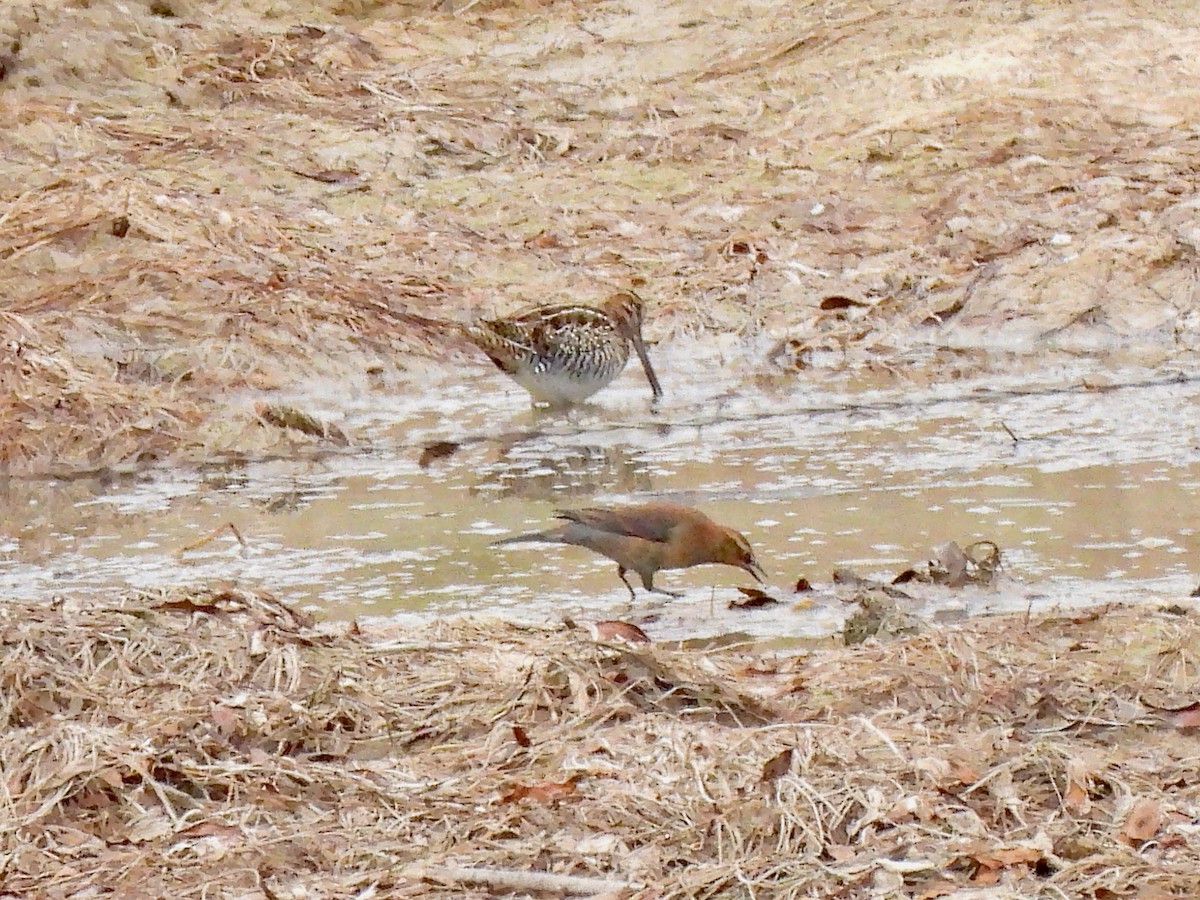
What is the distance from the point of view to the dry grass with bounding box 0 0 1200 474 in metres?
9.52

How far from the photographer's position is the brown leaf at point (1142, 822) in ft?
12.2

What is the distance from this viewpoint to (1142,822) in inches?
149

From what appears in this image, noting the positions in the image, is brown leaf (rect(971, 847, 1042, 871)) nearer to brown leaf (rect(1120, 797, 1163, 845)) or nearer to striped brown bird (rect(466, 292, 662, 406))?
brown leaf (rect(1120, 797, 1163, 845))

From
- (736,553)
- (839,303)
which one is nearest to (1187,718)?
(736,553)

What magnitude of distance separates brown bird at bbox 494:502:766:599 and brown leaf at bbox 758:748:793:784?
6.14ft

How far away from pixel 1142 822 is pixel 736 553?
2.24 metres

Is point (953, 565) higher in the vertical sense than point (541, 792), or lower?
higher

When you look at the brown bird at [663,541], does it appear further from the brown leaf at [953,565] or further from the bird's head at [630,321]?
the bird's head at [630,321]

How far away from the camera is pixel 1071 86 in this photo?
12.4 m

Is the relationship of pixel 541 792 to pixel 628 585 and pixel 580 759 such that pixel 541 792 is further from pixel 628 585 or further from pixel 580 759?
pixel 628 585

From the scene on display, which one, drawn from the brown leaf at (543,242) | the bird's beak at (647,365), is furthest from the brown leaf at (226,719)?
the brown leaf at (543,242)

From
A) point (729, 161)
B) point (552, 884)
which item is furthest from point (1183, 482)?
point (729, 161)

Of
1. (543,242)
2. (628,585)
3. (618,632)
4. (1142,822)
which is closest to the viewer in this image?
(1142,822)

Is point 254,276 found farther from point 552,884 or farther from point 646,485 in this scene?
point 552,884
